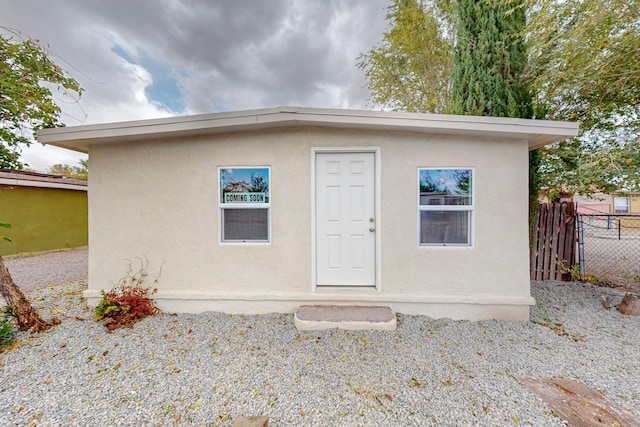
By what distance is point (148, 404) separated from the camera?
1936 mm

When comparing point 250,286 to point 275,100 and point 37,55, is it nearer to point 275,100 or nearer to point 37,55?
point 37,55

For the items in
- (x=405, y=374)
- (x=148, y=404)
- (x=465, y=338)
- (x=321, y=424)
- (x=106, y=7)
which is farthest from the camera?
(x=106, y=7)

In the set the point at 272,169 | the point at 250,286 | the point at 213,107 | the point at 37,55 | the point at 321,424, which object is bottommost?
the point at 321,424

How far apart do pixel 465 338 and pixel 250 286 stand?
2827 mm

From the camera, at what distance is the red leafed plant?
3.14m

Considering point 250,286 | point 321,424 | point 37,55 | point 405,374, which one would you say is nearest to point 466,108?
point 405,374

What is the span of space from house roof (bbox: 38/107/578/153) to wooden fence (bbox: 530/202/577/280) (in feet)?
7.41

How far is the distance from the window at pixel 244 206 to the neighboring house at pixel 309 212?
0.02 meters

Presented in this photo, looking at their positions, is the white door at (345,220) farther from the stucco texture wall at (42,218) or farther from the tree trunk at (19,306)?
the stucco texture wall at (42,218)

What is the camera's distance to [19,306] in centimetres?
289

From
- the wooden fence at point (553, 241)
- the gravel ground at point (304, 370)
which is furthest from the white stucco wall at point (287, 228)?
the wooden fence at point (553, 241)

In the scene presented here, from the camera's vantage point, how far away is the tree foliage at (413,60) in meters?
6.94

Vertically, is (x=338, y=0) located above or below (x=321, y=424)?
above

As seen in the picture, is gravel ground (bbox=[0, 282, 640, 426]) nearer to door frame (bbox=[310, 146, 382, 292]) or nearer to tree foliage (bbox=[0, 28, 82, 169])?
door frame (bbox=[310, 146, 382, 292])
